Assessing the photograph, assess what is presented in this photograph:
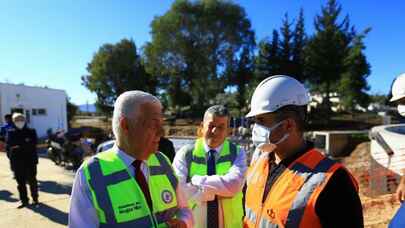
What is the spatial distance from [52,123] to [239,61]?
20163 millimetres

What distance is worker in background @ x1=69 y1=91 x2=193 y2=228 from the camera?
1534 millimetres

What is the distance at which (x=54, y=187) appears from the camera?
7.93 metres

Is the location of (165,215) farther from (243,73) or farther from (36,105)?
(243,73)

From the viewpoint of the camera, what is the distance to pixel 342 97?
35281 millimetres

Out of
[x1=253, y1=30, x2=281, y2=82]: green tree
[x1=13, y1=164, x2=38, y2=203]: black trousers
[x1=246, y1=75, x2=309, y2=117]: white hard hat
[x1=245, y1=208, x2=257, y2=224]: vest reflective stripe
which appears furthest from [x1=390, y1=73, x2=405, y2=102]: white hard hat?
[x1=253, y1=30, x2=281, y2=82]: green tree

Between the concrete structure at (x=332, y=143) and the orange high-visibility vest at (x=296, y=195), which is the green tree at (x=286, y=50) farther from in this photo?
the orange high-visibility vest at (x=296, y=195)

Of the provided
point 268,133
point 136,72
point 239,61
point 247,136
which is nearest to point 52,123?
point 136,72

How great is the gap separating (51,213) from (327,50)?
26.8 m

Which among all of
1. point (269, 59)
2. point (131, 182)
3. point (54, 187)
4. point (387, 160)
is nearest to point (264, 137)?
point (131, 182)

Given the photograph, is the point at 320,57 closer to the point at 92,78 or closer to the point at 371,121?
the point at 371,121

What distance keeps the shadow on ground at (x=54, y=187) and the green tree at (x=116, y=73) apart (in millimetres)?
28986

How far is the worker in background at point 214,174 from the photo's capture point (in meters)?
2.58

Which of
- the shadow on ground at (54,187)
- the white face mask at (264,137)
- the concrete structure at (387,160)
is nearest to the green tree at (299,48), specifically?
the concrete structure at (387,160)

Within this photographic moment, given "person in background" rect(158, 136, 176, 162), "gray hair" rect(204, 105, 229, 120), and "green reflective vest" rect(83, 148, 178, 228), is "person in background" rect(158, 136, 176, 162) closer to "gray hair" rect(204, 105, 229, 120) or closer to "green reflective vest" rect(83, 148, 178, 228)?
"gray hair" rect(204, 105, 229, 120)
